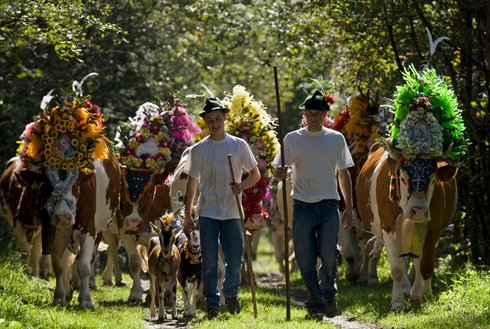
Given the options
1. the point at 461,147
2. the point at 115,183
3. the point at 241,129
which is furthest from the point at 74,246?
the point at 461,147

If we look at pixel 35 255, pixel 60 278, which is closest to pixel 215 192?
pixel 60 278

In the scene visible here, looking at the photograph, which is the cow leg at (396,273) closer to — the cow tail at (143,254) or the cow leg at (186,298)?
the cow leg at (186,298)

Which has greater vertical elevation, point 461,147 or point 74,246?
point 461,147

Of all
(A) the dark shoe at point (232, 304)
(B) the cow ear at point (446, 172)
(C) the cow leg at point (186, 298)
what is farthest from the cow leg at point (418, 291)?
(C) the cow leg at point (186, 298)

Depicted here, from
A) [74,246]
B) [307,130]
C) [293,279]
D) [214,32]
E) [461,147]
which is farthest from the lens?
[214,32]

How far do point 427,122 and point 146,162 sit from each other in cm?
434

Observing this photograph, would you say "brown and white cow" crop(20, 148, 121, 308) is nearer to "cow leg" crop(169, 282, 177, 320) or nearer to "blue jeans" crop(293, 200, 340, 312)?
"cow leg" crop(169, 282, 177, 320)

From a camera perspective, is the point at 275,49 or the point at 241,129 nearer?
the point at 241,129

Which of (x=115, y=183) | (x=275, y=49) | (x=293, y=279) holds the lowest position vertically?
(x=293, y=279)

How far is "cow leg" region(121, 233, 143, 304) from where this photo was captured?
16.6 metres

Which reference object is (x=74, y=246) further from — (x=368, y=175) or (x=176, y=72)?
(x=176, y=72)

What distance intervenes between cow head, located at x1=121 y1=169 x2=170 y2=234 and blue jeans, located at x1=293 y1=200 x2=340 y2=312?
147 inches

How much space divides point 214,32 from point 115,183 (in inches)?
316

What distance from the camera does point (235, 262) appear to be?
43.8 ft
